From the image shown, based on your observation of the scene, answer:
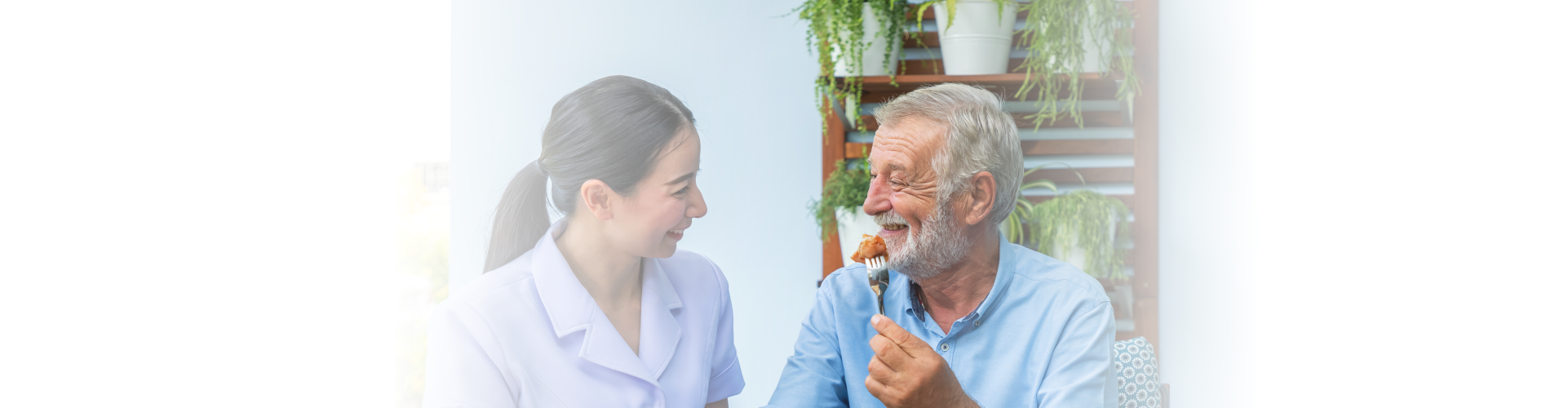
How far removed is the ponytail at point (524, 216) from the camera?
97 cm

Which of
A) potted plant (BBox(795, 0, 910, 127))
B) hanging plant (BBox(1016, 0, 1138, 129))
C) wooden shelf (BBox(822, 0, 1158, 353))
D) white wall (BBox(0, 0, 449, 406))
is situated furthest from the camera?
wooden shelf (BBox(822, 0, 1158, 353))

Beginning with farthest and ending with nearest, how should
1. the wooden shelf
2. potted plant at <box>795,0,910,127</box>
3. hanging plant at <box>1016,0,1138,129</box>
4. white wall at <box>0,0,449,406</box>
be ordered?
1. the wooden shelf
2. hanging plant at <box>1016,0,1138,129</box>
3. potted plant at <box>795,0,910,127</box>
4. white wall at <box>0,0,449,406</box>

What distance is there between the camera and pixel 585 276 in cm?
97

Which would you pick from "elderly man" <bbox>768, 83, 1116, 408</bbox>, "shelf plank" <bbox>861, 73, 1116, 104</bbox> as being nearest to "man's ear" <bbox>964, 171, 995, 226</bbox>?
"elderly man" <bbox>768, 83, 1116, 408</bbox>

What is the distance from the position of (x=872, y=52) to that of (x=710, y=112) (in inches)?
15.0

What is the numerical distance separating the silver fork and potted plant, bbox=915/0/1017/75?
539mm

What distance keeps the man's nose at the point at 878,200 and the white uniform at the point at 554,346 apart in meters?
0.31

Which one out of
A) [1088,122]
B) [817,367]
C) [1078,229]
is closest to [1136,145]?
[1088,122]

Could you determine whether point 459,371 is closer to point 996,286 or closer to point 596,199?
point 596,199

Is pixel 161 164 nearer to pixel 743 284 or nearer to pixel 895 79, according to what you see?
pixel 743 284

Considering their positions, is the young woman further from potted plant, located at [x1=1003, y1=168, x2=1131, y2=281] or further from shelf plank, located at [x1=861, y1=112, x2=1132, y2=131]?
shelf plank, located at [x1=861, y1=112, x2=1132, y2=131]

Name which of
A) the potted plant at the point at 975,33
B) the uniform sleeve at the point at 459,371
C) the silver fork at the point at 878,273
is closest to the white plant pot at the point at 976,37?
the potted plant at the point at 975,33

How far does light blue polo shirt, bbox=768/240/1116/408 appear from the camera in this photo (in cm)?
104

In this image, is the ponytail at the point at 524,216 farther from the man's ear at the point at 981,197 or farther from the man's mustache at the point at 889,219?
the man's ear at the point at 981,197
